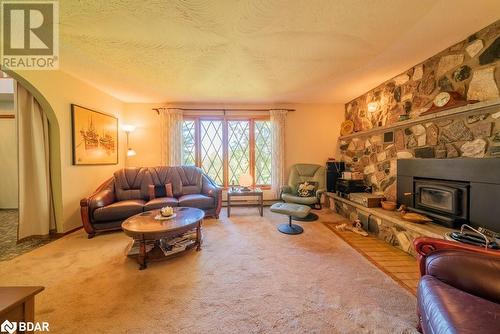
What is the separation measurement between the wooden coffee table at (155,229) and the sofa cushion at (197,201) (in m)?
Result: 0.67

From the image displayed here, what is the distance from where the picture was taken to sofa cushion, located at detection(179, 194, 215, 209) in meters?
3.22

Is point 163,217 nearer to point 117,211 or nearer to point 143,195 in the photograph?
point 117,211

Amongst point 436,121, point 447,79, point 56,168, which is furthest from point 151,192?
point 447,79

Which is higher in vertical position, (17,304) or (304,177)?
(304,177)

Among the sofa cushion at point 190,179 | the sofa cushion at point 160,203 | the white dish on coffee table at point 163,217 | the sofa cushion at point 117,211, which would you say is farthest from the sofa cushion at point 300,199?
the sofa cushion at point 117,211

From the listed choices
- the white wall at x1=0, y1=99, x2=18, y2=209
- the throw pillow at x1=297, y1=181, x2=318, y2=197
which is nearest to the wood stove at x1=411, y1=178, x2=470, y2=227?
the throw pillow at x1=297, y1=181, x2=318, y2=197

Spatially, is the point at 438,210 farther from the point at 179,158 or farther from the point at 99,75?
the point at 99,75

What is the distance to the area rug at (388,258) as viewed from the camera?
5.76 feet

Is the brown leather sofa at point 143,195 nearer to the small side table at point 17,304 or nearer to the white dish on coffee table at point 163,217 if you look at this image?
the white dish on coffee table at point 163,217

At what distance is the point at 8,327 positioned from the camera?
0.85 m

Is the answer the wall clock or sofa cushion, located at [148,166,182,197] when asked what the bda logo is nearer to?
sofa cushion, located at [148,166,182,197]

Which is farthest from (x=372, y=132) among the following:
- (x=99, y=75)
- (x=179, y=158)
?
(x=99, y=75)

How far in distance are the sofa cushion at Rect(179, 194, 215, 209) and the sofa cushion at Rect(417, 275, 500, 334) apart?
2853 mm

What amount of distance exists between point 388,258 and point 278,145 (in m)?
2.73
